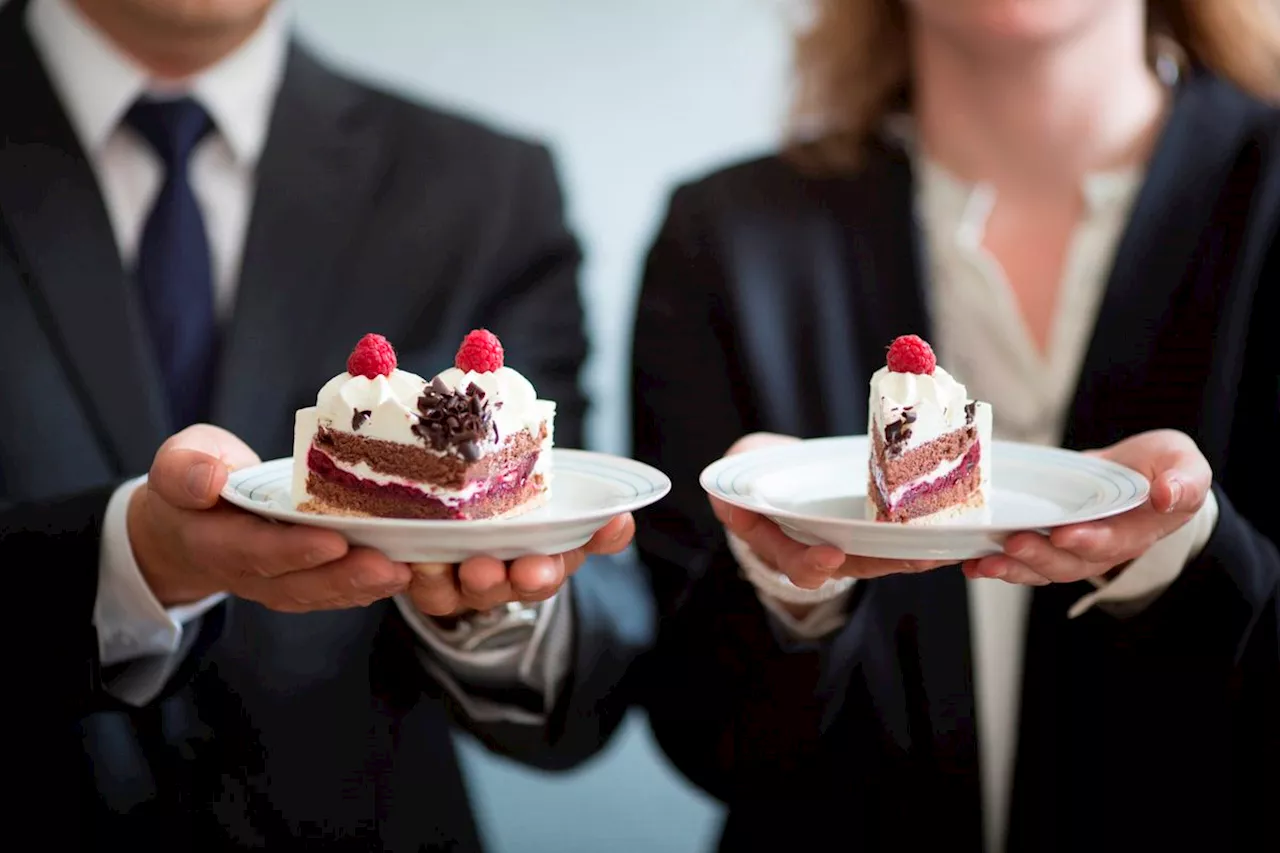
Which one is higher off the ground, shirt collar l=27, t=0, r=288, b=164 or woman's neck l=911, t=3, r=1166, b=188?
shirt collar l=27, t=0, r=288, b=164

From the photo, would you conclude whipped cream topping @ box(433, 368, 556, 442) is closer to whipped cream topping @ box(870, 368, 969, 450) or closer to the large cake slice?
the large cake slice

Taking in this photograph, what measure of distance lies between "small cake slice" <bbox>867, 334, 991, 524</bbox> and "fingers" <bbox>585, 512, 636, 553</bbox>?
0.44 m

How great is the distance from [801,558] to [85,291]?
144 cm

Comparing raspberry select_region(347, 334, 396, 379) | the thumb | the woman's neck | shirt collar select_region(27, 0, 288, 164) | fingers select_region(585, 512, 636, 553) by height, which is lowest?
fingers select_region(585, 512, 636, 553)

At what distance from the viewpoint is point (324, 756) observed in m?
2.34

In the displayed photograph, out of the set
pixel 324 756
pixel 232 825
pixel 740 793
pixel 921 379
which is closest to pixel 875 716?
pixel 740 793

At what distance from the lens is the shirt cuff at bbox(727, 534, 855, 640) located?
1.98 metres

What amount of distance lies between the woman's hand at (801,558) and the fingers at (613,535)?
0.14 meters

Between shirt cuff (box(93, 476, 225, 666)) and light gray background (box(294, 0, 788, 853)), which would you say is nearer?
shirt cuff (box(93, 476, 225, 666))

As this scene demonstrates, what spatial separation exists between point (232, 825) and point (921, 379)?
1527 millimetres

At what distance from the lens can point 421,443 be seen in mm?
1772

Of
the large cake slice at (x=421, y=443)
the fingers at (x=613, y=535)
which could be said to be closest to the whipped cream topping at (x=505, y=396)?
the large cake slice at (x=421, y=443)

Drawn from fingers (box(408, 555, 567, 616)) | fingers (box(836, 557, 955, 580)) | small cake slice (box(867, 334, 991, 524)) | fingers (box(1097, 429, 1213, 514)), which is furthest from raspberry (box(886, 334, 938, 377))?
fingers (box(408, 555, 567, 616))

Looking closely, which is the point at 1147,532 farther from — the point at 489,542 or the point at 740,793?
the point at 740,793
